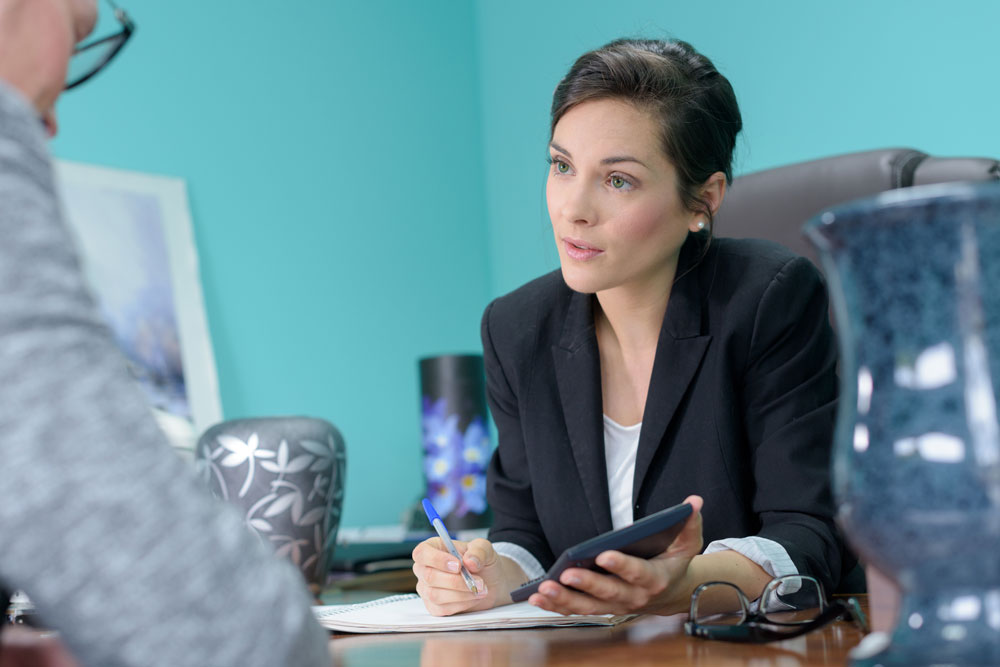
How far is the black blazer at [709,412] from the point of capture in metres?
1.35

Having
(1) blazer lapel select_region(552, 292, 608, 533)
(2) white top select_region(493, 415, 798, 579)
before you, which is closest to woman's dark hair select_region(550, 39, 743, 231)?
(1) blazer lapel select_region(552, 292, 608, 533)

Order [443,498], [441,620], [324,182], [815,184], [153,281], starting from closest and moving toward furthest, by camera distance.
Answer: [441,620] → [815,184] → [153,281] → [443,498] → [324,182]

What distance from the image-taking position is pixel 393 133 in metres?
3.21

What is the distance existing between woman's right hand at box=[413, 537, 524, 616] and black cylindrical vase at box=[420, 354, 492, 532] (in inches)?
52.8

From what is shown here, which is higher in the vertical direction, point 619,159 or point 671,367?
point 619,159

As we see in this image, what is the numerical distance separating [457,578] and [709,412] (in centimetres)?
48

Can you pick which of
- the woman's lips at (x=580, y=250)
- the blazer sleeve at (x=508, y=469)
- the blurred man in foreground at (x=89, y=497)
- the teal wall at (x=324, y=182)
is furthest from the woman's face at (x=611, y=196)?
the teal wall at (x=324, y=182)

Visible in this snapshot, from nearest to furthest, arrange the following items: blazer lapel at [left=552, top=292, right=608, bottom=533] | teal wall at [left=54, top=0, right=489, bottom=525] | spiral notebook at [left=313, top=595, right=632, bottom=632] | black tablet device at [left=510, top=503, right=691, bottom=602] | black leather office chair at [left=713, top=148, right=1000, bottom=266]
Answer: black tablet device at [left=510, top=503, right=691, bottom=602] → spiral notebook at [left=313, top=595, right=632, bottom=632] → blazer lapel at [left=552, top=292, right=608, bottom=533] → black leather office chair at [left=713, top=148, right=1000, bottom=266] → teal wall at [left=54, top=0, right=489, bottom=525]

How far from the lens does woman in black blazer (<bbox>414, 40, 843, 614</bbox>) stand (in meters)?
1.41

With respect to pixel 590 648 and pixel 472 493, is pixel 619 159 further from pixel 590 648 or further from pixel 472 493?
pixel 472 493

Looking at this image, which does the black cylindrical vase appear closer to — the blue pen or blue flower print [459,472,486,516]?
blue flower print [459,472,486,516]

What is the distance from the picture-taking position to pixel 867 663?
0.54m

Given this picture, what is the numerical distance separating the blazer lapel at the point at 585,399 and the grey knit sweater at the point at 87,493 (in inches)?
43.0

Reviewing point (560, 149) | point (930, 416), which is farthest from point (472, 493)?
point (930, 416)
